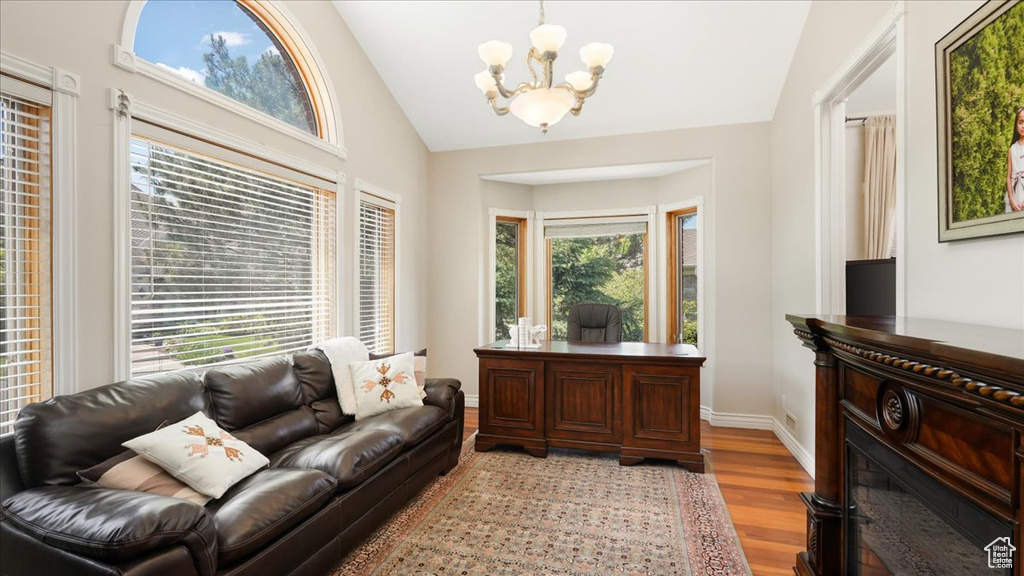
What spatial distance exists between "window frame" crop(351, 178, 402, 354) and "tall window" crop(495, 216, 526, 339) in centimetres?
130

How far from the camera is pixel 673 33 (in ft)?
11.6

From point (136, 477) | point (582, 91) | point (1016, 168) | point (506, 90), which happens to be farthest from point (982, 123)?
point (136, 477)

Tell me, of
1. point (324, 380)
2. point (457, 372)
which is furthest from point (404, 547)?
point (457, 372)

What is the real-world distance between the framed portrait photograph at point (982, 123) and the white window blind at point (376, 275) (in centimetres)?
377

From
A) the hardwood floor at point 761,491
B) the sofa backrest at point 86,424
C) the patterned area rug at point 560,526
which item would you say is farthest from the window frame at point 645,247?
the sofa backrest at point 86,424

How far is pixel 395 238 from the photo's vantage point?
453 cm

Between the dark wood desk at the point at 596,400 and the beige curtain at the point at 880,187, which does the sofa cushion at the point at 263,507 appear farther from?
the beige curtain at the point at 880,187

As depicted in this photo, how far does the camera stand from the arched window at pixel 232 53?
2406mm

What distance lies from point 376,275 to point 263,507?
2.85m

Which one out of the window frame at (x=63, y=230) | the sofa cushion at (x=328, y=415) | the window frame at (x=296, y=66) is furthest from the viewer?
the sofa cushion at (x=328, y=415)

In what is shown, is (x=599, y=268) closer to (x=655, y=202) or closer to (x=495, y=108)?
(x=655, y=202)

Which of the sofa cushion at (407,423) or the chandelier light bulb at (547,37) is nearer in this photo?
the chandelier light bulb at (547,37)

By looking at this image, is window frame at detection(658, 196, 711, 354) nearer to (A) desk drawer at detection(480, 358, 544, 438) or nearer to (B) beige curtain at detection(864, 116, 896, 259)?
(B) beige curtain at detection(864, 116, 896, 259)

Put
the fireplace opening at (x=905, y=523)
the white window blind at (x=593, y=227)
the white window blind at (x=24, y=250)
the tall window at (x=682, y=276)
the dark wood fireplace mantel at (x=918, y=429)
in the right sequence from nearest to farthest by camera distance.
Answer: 1. the dark wood fireplace mantel at (x=918, y=429)
2. the fireplace opening at (x=905, y=523)
3. the white window blind at (x=24, y=250)
4. the tall window at (x=682, y=276)
5. the white window blind at (x=593, y=227)
